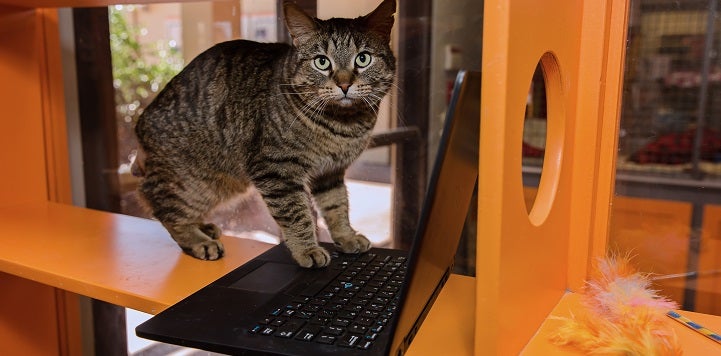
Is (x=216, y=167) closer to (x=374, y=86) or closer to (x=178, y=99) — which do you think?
(x=178, y=99)

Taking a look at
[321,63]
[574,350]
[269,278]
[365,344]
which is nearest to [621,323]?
[574,350]

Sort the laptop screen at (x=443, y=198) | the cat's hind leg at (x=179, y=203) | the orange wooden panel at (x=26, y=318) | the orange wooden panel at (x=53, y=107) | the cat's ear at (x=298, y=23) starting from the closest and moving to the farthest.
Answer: the laptop screen at (x=443, y=198) → the cat's ear at (x=298, y=23) → the cat's hind leg at (x=179, y=203) → the orange wooden panel at (x=26, y=318) → the orange wooden panel at (x=53, y=107)

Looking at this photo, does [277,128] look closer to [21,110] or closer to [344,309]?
[344,309]

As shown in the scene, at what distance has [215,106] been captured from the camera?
112cm

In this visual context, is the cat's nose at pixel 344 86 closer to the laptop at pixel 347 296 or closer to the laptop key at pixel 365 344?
A: the laptop at pixel 347 296

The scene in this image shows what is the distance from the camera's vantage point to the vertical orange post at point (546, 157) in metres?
0.56

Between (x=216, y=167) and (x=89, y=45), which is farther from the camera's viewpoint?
(x=89, y=45)

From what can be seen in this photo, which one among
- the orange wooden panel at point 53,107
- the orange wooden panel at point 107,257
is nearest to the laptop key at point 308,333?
the orange wooden panel at point 107,257

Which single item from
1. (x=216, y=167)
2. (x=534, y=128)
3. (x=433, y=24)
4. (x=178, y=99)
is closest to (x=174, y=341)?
(x=216, y=167)

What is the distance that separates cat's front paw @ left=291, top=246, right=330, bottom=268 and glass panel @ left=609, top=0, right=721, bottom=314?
506mm

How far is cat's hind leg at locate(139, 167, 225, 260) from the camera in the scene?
44.1 inches

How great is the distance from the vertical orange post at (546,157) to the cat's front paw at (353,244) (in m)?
0.37

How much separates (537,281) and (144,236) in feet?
2.77

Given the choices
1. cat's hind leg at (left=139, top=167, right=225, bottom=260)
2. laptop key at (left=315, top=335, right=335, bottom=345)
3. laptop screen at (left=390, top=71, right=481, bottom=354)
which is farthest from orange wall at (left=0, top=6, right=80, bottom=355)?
laptop screen at (left=390, top=71, right=481, bottom=354)
